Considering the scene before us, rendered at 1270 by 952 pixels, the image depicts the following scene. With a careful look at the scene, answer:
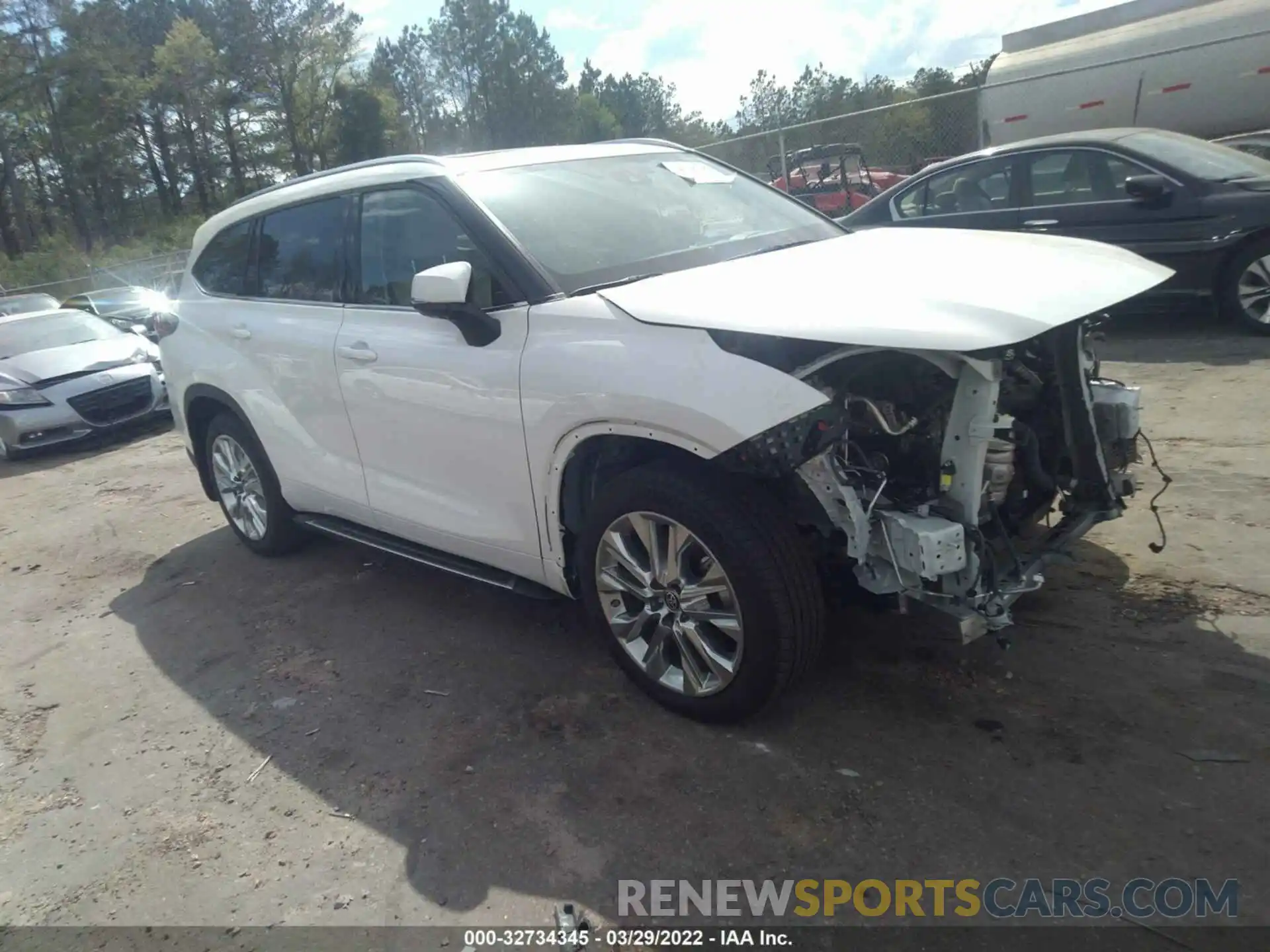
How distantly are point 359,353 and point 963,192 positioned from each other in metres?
6.11

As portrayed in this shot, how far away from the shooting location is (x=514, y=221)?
3512 millimetres

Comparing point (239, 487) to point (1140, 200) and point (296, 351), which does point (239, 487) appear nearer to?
point (296, 351)

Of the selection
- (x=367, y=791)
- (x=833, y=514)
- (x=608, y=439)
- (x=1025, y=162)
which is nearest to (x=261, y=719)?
(x=367, y=791)

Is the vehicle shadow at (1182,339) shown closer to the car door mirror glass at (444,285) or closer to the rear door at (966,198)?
the rear door at (966,198)

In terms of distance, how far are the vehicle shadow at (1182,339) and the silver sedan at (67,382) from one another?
8.47m

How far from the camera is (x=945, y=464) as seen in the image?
2836 mm

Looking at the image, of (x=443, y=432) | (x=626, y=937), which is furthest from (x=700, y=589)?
(x=443, y=432)

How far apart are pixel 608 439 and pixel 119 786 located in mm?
2216

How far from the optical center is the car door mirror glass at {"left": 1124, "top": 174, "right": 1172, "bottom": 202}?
23.0ft

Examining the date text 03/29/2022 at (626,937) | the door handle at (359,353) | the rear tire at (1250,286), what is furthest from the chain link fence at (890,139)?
the date text 03/29/2022 at (626,937)

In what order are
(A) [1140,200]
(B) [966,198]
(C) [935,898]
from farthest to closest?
(B) [966,198] → (A) [1140,200] → (C) [935,898]

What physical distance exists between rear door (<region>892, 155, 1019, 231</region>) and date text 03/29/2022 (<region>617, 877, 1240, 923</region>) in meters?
6.31

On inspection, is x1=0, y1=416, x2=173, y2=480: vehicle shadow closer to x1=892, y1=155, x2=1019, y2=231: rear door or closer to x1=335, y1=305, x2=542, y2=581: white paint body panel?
x1=335, y1=305, x2=542, y2=581: white paint body panel

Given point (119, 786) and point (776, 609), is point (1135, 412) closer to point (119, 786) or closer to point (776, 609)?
point (776, 609)
